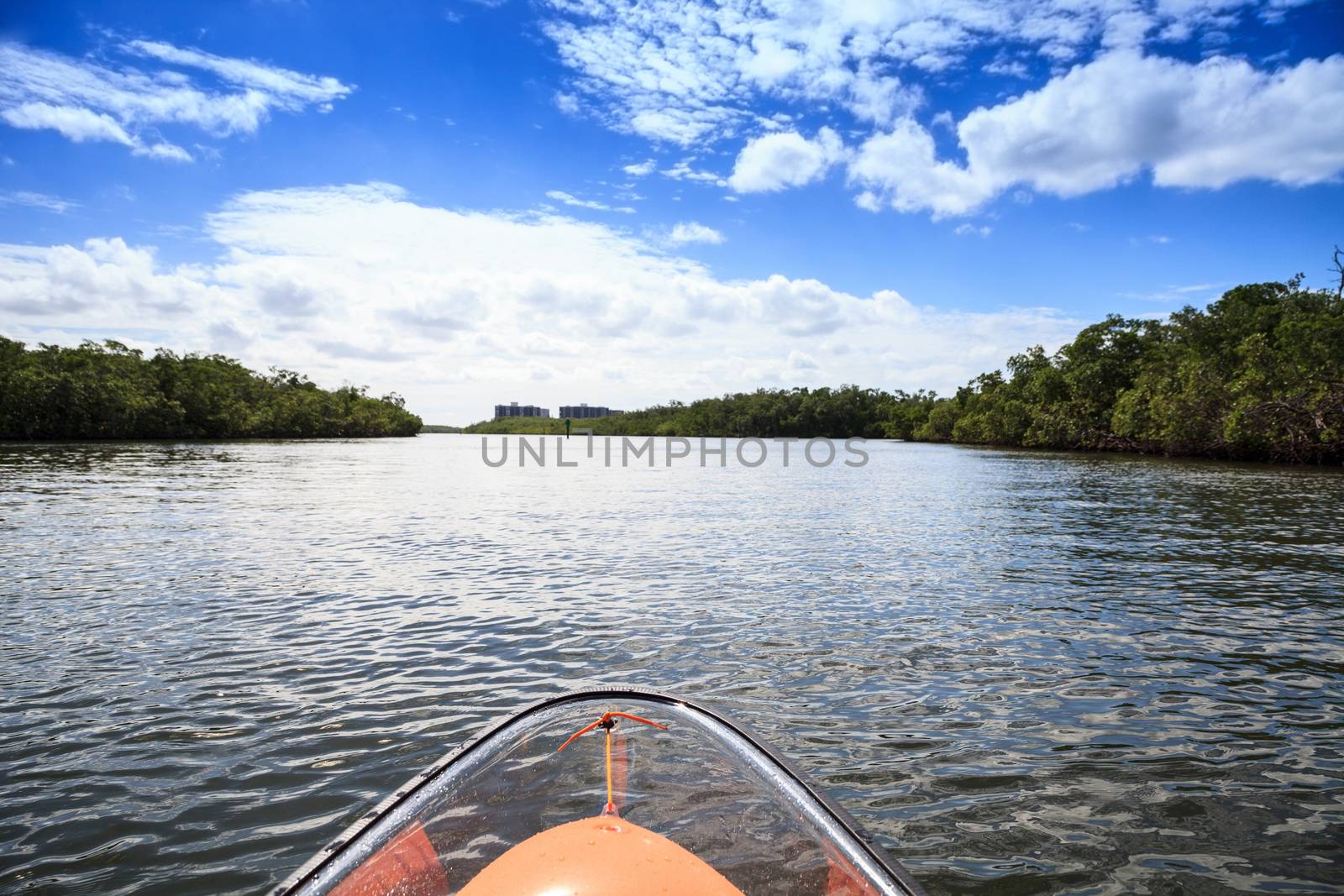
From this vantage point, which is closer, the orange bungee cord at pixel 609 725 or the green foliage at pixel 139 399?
the orange bungee cord at pixel 609 725

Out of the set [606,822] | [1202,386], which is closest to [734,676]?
[606,822]

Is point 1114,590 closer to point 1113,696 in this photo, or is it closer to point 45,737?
point 1113,696

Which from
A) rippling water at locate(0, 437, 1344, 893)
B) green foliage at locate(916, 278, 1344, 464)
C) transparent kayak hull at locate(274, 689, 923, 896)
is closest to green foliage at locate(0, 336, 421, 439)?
rippling water at locate(0, 437, 1344, 893)

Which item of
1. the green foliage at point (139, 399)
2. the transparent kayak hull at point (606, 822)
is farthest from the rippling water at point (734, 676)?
the green foliage at point (139, 399)

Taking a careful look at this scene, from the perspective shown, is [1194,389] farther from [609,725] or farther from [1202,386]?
[609,725]

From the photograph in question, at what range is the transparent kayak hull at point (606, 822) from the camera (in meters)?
2.53

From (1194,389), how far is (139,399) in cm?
9607

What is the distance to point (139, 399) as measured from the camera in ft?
257

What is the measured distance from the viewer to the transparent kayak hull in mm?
2525

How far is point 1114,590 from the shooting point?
11.0m

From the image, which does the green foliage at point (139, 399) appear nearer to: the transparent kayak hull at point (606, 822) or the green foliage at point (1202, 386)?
the transparent kayak hull at point (606, 822)

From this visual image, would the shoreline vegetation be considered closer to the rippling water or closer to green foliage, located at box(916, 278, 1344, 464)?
green foliage, located at box(916, 278, 1344, 464)

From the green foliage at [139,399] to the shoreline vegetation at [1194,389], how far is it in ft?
308

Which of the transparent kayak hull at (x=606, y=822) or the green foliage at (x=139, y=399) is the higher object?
the green foliage at (x=139, y=399)
